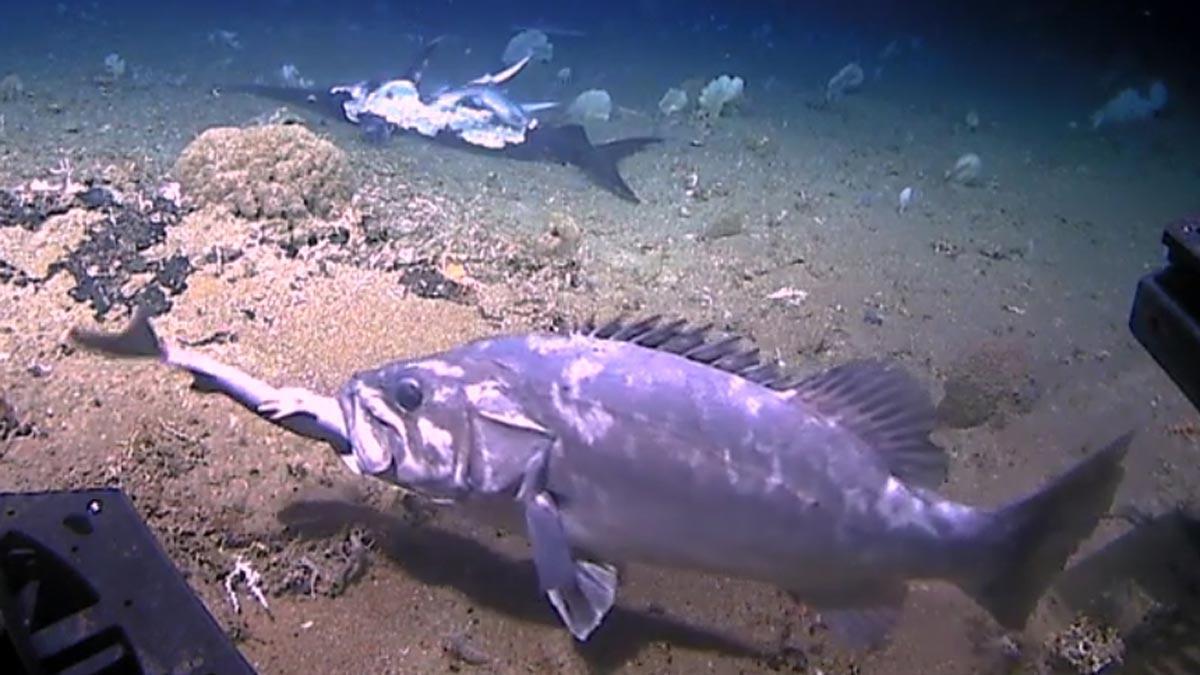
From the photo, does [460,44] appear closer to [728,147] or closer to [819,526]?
[728,147]

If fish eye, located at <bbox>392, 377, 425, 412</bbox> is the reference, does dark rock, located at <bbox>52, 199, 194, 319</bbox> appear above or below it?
below

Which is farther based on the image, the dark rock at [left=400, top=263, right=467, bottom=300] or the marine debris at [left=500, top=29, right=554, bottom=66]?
the marine debris at [left=500, top=29, right=554, bottom=66]

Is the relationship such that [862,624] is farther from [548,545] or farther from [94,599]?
[94,599]

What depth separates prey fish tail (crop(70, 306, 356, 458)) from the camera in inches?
121

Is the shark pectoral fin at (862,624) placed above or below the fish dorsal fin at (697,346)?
below

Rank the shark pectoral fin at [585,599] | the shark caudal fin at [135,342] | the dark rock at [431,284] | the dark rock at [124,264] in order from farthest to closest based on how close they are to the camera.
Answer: the dark rock at [431,284]
the dark rock at [124,264]
the shark caudal fin at [135,342]
the shark pectoral fin at [585,599]

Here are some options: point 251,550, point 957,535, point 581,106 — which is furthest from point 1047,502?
point 581,106

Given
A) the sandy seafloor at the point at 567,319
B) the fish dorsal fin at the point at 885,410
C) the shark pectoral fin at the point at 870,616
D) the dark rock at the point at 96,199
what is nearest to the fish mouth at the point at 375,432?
the sandy seafloor at the point at 567,319

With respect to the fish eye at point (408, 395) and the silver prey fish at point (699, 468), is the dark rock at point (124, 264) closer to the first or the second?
the silver prey fish at point (699, 468)

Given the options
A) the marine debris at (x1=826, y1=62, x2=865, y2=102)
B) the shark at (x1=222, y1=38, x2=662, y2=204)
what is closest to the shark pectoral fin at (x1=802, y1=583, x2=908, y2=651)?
the shark at (x1=222, y1=38, x2=662, y2=204)

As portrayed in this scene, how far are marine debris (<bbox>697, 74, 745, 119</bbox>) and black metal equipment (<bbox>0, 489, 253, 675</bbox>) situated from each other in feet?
35.3

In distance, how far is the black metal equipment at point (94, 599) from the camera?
7.43 ft

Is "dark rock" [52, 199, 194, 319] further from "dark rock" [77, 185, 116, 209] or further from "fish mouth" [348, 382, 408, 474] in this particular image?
"fish mouth" [348, 382, 408, 474]

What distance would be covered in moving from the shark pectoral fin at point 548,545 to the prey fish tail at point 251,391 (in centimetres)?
70
